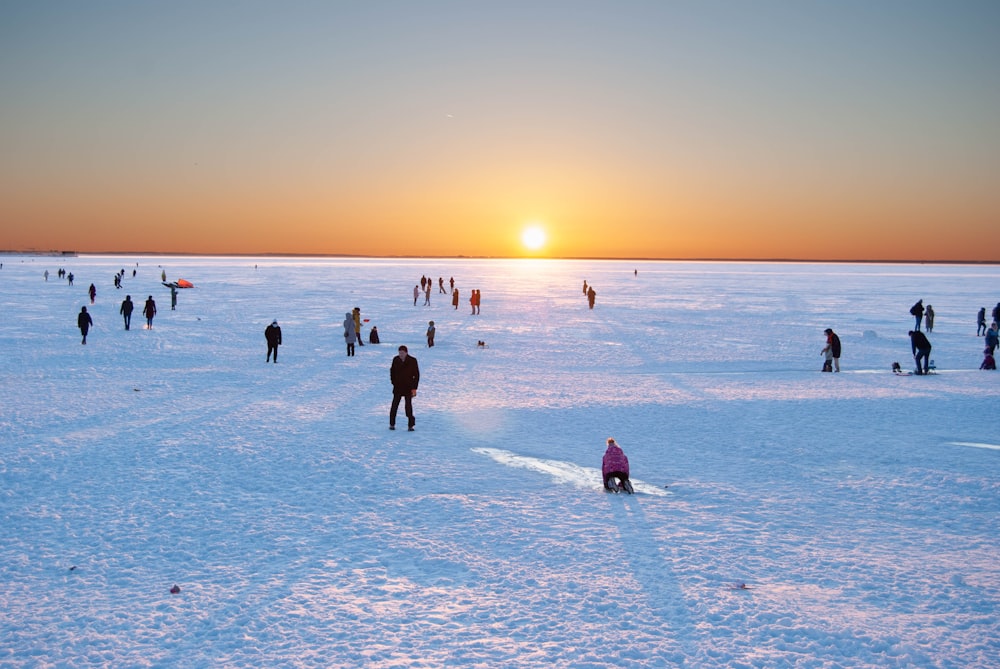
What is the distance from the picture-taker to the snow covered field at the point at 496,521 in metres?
4.84

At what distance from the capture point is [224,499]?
7.68 m

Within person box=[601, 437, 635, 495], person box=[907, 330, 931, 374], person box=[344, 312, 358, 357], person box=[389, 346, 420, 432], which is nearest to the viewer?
person box=[601, 437, 635, 495]

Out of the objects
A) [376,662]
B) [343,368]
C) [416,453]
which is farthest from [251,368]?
[376,662]

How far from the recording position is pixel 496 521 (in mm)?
7062

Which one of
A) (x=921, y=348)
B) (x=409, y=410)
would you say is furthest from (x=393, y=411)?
(x=921, y=348)

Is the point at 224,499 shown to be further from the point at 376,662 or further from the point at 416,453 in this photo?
the point at 376,662

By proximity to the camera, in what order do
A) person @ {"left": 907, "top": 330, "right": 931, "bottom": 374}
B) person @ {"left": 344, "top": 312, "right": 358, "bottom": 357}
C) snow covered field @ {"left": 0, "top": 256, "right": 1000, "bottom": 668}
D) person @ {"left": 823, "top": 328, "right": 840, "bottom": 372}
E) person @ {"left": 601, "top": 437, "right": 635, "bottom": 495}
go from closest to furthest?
snow covered field @ {"left": 0, "top": 256, "right": 1000, "bottom": 668} < person @ {"left": 601, "top": 437, "right": 635, "bottom": 495} < person @ {"left": 907, "top": 330, "right": 931, "bottom": 374} < person @ {"left": 823, "top": 328, "right": 840, "bottom": 372} < person @ {"left": 344, "top": 312, "right": 358, "bottom": 357}

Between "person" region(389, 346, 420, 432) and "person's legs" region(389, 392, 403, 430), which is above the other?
"person" region(389, 346, 420, 432)

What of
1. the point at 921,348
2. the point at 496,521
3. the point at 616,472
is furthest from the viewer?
the point at 921,348

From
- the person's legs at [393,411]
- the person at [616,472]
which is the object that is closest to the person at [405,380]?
the person's legs at [393,411]

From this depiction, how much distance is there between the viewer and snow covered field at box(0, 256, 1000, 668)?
4.84 m

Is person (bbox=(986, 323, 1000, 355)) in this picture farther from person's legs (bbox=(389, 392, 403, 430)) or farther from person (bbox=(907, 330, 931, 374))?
person's legs (bbox=(389, 392, 403, 430))

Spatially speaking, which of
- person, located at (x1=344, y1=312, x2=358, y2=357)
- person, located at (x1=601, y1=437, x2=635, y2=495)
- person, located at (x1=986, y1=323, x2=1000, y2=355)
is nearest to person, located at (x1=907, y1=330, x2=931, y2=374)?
person, located at (x1=986, y1=323, x2=1000, y2=355)

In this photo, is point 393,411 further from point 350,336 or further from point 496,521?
point 350,336
